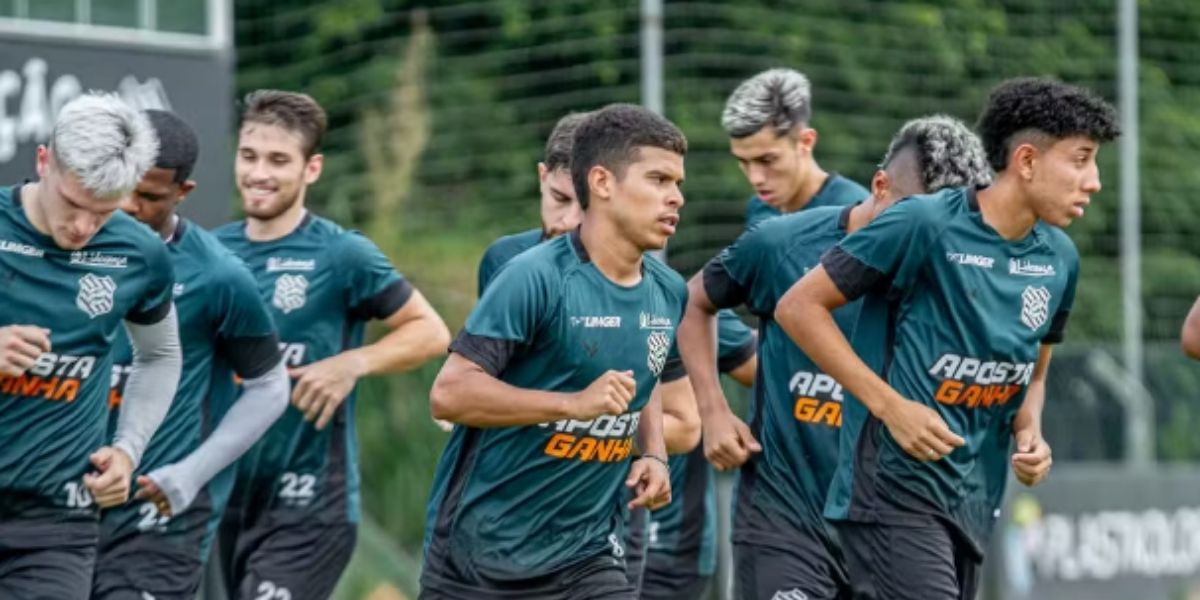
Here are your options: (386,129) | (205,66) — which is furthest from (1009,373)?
(386,129)

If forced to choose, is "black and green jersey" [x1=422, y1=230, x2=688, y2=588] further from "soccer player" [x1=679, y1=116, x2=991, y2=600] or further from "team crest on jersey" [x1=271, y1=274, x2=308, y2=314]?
"team crest on jersey" [x1=271, y1=274, x2=308, y2=314]

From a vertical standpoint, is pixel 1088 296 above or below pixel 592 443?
below

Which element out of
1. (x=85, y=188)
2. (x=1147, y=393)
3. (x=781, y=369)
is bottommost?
(x=1147, y=393)

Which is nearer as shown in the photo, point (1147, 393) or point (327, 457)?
point (327, 457)

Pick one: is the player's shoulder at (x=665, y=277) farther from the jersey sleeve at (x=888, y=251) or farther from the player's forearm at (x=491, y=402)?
the player's forearm at (x=491, y=402)

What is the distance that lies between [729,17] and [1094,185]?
10467 mm

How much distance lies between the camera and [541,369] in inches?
310

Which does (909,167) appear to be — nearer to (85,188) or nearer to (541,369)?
(541,369)

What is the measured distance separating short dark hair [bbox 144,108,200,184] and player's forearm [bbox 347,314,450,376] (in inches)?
44.6

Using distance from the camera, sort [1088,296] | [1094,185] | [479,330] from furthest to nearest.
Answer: [1088,296] → [1094,185] → [479,330]

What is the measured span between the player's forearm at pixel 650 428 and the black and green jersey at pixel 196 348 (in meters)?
1.73

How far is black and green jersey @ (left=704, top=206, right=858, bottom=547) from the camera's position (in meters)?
9.30

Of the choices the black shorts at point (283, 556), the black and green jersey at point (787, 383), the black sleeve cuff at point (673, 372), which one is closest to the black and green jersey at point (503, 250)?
the black and green jersey at point (787, 383)

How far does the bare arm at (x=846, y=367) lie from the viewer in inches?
321
